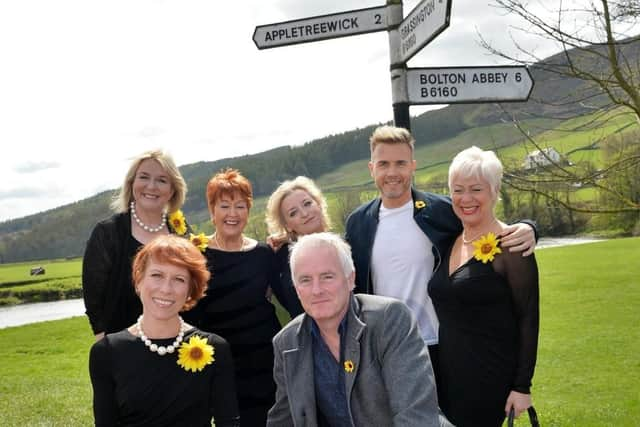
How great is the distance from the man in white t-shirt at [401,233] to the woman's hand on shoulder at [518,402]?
596 mm

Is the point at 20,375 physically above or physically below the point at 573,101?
below

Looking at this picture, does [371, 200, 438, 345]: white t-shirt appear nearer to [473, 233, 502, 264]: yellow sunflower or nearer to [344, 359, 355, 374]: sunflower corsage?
[473, 233, 502, 264]: yellow sunflower

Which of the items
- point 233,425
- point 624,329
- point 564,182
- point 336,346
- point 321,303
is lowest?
point 624,329

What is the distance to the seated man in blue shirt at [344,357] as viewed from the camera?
2783mm

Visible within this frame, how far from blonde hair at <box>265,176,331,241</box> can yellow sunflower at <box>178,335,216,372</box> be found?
128 cm

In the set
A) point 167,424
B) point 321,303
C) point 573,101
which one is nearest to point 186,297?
point 167,424

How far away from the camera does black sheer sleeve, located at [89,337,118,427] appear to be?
317cm

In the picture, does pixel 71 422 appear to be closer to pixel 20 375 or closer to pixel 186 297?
pixel 186 297

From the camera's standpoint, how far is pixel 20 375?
14539 millimetres

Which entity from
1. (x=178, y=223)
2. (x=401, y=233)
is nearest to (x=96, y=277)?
(x=178, y=223)

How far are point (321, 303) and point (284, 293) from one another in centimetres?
131

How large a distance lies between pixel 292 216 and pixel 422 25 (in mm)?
1695

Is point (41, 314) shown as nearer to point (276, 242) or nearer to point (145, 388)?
point (276, 242)

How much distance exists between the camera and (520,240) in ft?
11.0
